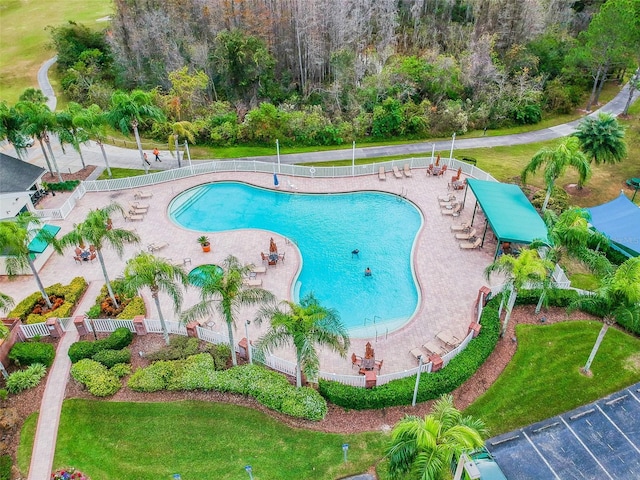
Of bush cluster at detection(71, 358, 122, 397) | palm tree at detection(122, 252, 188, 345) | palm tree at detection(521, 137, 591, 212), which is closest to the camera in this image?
palm tree at detection(122, 252, 188, 345)

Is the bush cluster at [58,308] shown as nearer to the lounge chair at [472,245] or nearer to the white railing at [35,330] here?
the white railing at [35,330]

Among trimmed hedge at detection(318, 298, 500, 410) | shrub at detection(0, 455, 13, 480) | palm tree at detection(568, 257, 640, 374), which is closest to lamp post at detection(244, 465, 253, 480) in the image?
trimmed hedge at detection(318, 298, 500, 410)

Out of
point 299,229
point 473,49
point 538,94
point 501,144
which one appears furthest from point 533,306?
point 473,49

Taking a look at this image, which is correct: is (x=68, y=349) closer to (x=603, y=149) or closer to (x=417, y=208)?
(x=417, y=208)

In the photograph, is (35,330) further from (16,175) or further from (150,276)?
(16,175)

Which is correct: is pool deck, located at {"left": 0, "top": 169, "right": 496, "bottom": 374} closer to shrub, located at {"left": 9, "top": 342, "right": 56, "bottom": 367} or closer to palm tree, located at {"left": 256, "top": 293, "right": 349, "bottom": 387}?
palm tree, located at {"left": 256, "top": 293, "right": 349, "bottom": 387}

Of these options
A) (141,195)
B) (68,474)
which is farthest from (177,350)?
(141,195)
